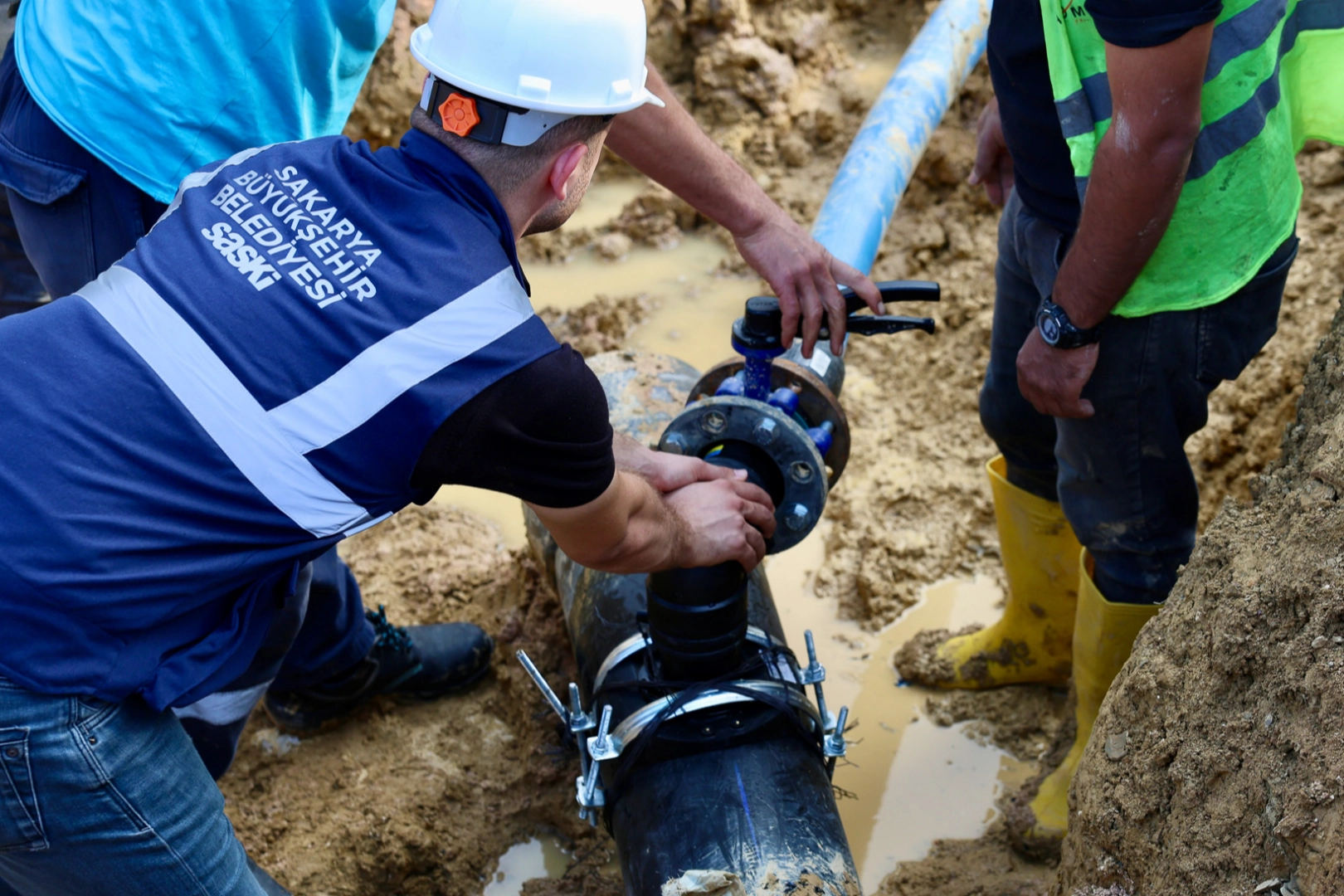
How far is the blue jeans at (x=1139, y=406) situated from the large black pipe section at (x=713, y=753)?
69 centimetres

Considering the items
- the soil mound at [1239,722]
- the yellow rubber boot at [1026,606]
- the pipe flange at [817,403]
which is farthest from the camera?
the yellow rubber boot at [1026,606]

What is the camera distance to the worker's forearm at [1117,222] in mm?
1735

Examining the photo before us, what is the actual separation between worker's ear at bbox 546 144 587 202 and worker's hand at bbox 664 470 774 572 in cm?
54

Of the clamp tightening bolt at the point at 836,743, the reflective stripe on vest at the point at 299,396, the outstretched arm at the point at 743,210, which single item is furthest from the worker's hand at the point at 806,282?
the reflective stripe on vest at the point at 299,396

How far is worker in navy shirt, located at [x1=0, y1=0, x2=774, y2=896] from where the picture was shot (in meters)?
1.47

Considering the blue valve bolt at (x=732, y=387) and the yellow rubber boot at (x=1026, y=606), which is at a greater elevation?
the blue valve bolt at (x=732, y=387)

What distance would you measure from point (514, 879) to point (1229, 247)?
1.97 meters

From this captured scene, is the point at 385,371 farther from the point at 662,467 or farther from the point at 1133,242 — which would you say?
the point at 1133,242

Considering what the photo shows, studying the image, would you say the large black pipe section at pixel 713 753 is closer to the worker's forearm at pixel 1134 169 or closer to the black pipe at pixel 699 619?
the black pipe at pixel 699 619

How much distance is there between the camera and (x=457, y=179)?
158 cm

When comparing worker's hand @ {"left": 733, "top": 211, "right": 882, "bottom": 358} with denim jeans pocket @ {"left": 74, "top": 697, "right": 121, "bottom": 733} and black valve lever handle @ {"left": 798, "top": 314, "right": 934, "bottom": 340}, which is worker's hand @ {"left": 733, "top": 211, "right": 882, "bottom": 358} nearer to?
black valve lever handle @ {"left": 798, "top": 314, "right": 934, "bottom": 340}

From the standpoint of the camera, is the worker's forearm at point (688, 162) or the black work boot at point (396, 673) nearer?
the worker's forearm at point (688, 162)

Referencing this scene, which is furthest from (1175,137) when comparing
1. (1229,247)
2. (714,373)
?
(714,373)

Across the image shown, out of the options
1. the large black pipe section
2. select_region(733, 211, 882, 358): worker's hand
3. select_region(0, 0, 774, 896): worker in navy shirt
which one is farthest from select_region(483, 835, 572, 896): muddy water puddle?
select_region(733, 211, 882, 358): worker's hand
